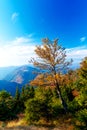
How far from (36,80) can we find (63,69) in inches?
141

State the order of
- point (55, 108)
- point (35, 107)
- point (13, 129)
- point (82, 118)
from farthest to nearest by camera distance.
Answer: point (55, 108)
point (35, 107)
point (13, 129)
point (82, 118)

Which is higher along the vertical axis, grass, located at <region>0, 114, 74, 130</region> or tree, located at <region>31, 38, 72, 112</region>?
tree, located at <region>31, 38, 72, 112</region>

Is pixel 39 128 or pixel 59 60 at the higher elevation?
pixel 59 60

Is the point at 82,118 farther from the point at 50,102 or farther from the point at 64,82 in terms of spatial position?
the point at 64,82

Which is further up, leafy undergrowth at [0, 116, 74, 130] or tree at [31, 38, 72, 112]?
tree at [31, 38, 72, 112]

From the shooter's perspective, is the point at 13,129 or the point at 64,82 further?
the point at 64,82

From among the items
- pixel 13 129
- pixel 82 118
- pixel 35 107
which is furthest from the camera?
pixel 35 107

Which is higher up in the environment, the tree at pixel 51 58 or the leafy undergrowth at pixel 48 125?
the tree at pixel 51 58

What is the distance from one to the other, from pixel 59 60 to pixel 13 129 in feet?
35.8

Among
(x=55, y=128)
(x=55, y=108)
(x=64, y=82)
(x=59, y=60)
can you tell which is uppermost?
(x=59, y=60)

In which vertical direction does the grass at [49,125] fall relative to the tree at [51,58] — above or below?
below

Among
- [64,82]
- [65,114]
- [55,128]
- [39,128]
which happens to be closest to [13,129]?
[39,128]

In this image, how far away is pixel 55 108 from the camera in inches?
1051

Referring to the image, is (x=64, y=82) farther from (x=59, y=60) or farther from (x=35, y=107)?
(x=35, y=107)
